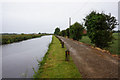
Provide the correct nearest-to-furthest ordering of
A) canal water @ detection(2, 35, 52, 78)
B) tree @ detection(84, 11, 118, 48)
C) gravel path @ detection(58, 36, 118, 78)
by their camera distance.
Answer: gravel path @ detection(58, 36, 118, 78) → canal water @ detection(2, 35, 52, 78) → tree @ detection(84, 11, 118, 48)

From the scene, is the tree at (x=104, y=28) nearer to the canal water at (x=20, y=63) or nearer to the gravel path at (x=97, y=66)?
the gravel path at (x=97, y=66)

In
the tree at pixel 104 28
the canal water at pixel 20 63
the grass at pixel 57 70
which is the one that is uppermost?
the tree at pixel 104 28

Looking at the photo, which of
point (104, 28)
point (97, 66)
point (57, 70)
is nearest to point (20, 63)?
point (57, 70)

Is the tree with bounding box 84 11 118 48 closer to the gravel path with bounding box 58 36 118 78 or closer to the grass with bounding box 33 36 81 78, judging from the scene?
the gravel path with bounding box 58 36 118 78

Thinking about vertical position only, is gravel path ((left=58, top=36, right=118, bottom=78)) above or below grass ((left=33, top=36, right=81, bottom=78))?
above

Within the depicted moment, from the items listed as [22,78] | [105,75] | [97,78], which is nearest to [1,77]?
[22,78]

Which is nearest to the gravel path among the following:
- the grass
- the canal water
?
the grass

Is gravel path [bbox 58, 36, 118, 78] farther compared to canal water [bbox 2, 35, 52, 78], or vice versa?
canal water [bbox 2, 35, 52, 78]

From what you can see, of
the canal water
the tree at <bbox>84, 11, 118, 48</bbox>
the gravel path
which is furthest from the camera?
the tree at <bbox>84, 11, 118, 48</bbox>

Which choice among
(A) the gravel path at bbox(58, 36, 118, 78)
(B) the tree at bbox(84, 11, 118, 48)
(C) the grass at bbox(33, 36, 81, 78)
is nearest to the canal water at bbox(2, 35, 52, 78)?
(C) the grass at bbox(33, 36, 81, 78)

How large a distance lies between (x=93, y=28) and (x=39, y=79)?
898 cm

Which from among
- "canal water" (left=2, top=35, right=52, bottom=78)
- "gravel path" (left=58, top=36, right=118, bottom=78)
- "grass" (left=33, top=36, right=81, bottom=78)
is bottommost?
"canal water" (left=2, top=35, right=52, bottom=78)

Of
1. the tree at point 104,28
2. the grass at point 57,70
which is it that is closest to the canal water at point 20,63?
the grass at point 57,70

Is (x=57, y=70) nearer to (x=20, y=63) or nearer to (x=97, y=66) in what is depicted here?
(x=97, y=66)
